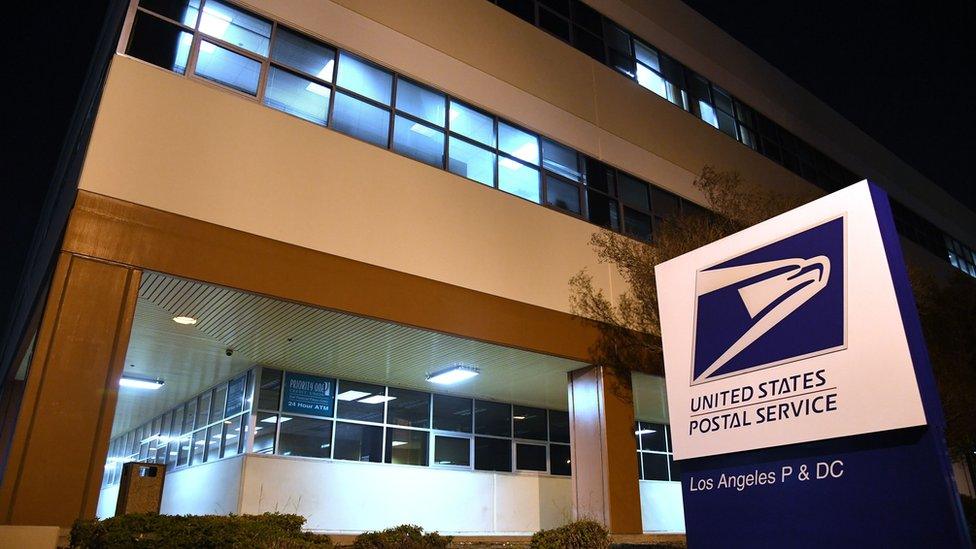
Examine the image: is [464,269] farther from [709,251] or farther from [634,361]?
[709,251]

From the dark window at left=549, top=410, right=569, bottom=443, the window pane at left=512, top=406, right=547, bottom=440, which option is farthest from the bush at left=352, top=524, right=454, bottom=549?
the dark window at left=549, top=410, right=569, bottom=443

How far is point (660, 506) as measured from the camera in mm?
20766

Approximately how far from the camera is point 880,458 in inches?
132

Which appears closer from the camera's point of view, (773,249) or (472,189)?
(773,249)

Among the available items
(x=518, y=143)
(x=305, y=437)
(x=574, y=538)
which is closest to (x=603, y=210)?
(x=518, y=143)

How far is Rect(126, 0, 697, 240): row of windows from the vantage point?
36.4 ft

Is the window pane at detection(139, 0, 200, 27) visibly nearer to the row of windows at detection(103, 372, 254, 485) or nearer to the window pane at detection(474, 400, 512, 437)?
the row of windows at detection(103, 372, 254, 485)

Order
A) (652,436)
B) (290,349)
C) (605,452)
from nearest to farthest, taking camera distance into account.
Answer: (290,349) → (605,452) → (652,436)

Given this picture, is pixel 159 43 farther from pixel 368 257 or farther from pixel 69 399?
pixel 69 399

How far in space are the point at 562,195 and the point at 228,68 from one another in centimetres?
784

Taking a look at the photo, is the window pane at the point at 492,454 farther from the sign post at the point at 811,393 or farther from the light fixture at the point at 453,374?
the sign post at the point at 811,393

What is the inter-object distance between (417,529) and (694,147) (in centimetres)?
1443

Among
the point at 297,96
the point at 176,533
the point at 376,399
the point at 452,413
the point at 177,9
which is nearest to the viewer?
the point at 176,533

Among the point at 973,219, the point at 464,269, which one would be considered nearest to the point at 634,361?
the point at 464,269
